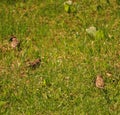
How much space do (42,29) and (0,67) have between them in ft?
2.97

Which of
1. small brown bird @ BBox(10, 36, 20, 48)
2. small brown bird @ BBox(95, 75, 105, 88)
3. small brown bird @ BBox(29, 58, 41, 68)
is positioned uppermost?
small brown bird @ BBox(10, 36, 20, 48)

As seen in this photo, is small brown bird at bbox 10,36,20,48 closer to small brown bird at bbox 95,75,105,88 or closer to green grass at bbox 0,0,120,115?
green grass at bbox 0,0,120,115

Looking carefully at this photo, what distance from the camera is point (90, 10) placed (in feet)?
17.2

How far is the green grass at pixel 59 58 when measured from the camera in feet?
13.3

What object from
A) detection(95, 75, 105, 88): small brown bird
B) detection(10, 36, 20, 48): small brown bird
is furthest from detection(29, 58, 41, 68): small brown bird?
detection(95, 75, 105, 88): small brown bird

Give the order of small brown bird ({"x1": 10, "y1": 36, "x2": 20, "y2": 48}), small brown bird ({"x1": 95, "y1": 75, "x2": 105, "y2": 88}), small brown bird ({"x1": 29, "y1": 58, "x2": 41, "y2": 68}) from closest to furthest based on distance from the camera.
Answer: small brown bird ({"x1": 95, "y1": 75, "x2": 105, "y2": 88}) < small brown bird ({"x1": 29, "y1": 58, "x2": 41, "y2": 68}) < small brown bird ({"x1": 10, "y1": 36, "x2": 20, "y2": 48})

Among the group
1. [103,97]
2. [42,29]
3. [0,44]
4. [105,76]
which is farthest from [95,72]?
[0,44]

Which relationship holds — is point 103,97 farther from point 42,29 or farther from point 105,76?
point 42,29

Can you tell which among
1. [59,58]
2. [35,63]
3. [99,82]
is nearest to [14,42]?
[35,63]

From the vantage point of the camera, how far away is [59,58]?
14.9 ft

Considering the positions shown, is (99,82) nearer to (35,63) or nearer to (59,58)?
(59,58)

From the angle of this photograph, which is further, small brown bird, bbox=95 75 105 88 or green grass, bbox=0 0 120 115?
small brown bird, bbox=95 75 105 88

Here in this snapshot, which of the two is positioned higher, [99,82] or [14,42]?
[14,42]

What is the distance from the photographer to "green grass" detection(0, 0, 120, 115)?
159 inches
